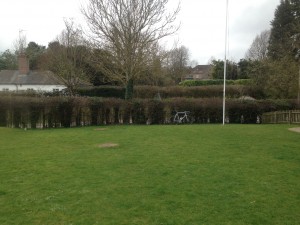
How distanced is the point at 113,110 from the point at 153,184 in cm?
1458

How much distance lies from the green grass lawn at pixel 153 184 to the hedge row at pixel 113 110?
7738 millimetres

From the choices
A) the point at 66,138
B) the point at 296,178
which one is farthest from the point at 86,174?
the point at 66,138

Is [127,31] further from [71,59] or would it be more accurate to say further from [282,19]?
[282,19]

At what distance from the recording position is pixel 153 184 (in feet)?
20.9

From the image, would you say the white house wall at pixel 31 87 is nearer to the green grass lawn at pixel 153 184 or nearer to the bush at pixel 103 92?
the bush at pixel 103 92

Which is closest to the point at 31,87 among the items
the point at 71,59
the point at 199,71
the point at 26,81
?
the point at 26,81

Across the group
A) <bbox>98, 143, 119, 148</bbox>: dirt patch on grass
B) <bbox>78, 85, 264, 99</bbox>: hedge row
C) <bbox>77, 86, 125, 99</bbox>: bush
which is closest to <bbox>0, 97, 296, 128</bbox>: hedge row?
<bbox>98, 143, 119, 148</bbox>: dirt patch on grass

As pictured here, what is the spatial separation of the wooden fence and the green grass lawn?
9.17 meters

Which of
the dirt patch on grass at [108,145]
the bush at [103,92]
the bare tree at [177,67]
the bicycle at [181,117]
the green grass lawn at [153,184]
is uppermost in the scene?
the bare tree at [177,67]

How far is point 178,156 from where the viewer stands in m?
9.16

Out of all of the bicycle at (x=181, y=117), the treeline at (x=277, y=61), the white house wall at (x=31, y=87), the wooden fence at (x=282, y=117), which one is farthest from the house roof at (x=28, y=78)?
the wooden fence at (x=282, y=117)

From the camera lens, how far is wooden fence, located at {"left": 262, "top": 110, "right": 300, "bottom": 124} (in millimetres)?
19509

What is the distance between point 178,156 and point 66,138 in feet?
20.1

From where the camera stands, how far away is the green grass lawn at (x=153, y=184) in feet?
15.6
